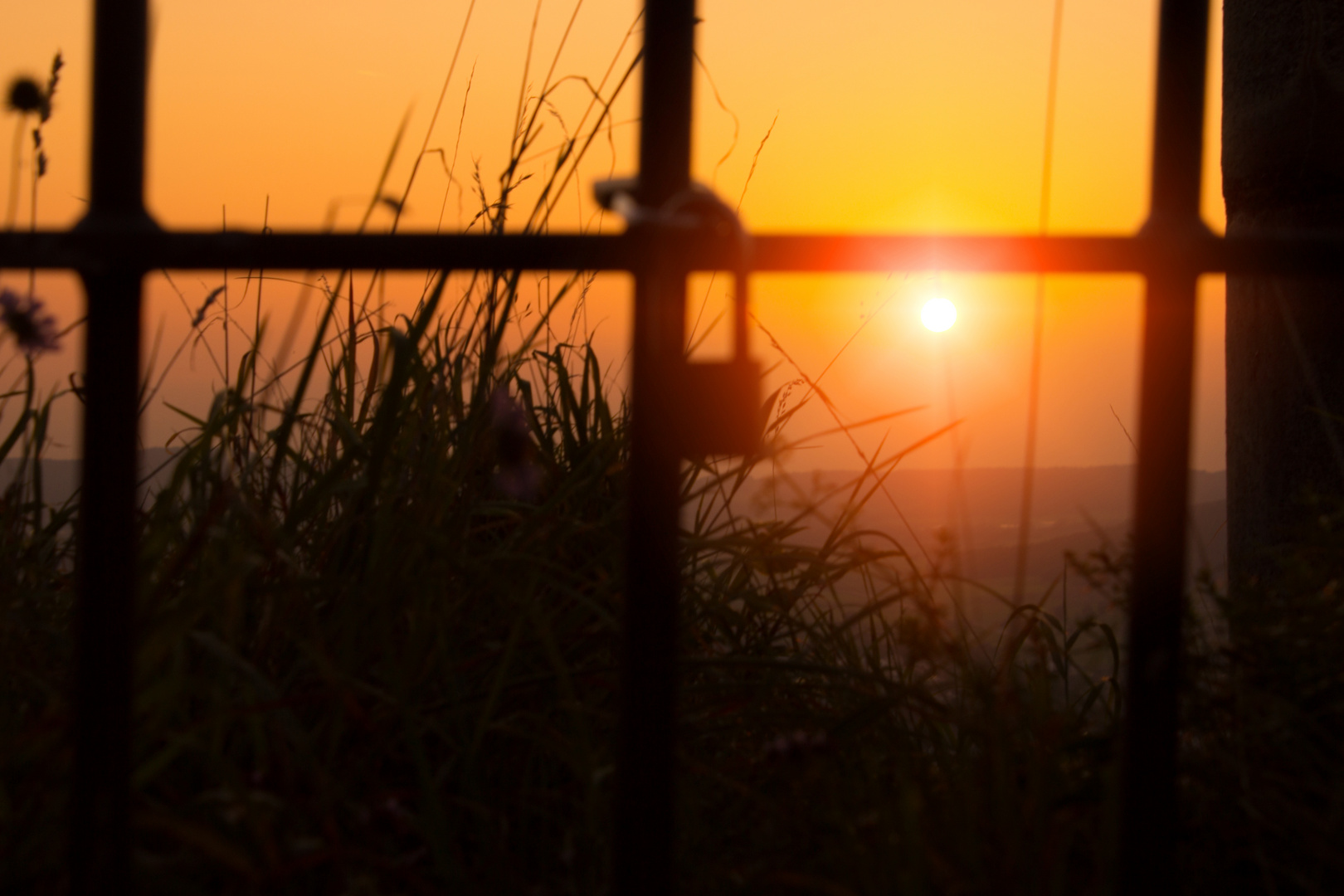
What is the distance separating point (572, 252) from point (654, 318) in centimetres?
12

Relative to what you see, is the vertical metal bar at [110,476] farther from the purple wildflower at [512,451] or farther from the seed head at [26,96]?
the seed head at [26,96]

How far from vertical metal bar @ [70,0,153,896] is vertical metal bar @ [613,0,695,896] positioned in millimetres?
493

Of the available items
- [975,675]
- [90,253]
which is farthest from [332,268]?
[975,675]

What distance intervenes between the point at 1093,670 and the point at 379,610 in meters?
1.19

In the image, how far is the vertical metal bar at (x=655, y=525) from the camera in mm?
1000

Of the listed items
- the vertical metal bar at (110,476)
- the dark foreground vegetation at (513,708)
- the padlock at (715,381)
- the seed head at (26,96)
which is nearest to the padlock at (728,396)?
the padlock at (715,381)

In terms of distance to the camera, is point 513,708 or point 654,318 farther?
point 513,708

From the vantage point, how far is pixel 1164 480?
1063 mm

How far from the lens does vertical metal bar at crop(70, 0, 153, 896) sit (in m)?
1.01

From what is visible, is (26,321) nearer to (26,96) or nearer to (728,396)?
(26,96)

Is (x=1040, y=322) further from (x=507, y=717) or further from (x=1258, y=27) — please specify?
(x=1258, y=27)

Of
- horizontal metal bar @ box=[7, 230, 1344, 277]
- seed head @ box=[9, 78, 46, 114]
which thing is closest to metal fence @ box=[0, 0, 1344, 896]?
horizontal metal bar @ box=[7, 230, 1344, 277]

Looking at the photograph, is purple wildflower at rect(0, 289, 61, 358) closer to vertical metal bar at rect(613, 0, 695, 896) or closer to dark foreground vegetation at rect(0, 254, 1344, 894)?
dark foreground vegetation at rect(0, 254, 1344, 894)

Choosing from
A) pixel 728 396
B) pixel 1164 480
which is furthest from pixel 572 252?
pixel 1164 480
